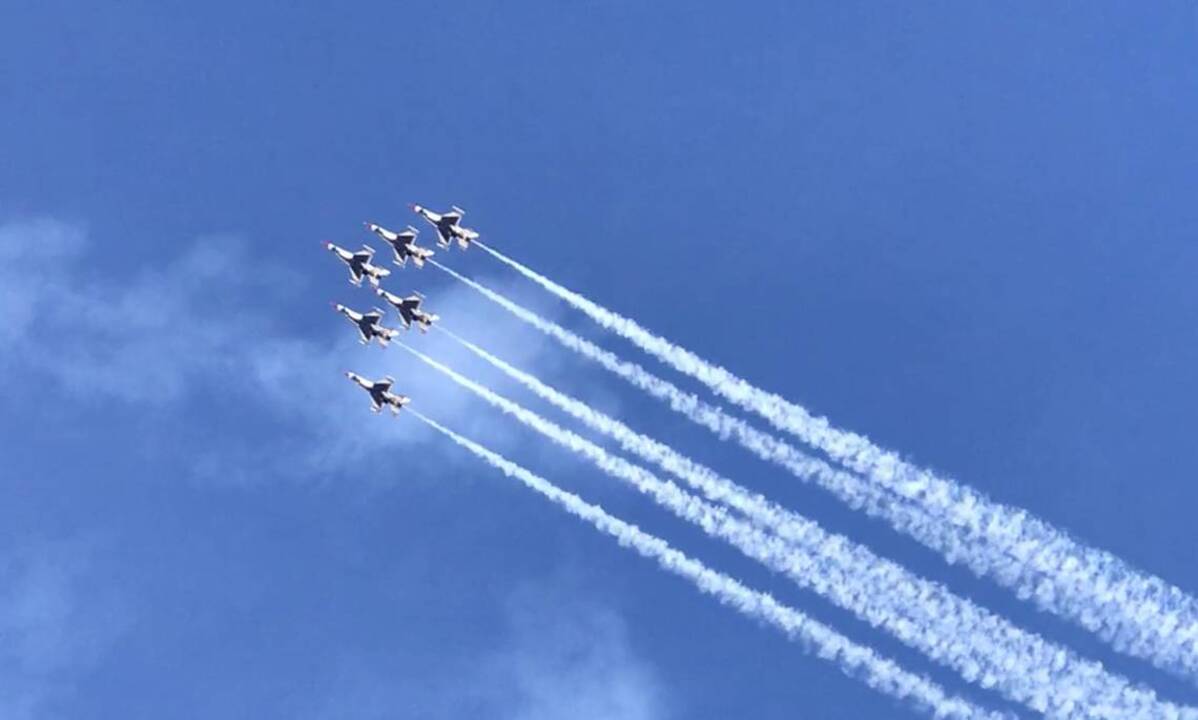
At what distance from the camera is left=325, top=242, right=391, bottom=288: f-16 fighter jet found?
14612 centimetres

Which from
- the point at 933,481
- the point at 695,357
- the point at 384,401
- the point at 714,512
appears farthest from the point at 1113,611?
the point at 384,401

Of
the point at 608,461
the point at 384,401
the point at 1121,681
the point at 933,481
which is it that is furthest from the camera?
the point at 384,401

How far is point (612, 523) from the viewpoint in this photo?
12812cm

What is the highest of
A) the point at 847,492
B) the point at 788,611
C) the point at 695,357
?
the point at 695,357

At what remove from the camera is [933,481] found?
120875 mm

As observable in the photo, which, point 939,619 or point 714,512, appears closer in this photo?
point 939,619

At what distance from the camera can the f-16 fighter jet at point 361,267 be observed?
146125 millimetres

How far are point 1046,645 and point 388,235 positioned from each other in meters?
63.5

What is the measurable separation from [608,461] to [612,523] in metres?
4.66

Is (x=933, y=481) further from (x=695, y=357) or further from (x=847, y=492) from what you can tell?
(x=695, y=357)

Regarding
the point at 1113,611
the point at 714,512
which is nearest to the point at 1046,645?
the point at 1113,611

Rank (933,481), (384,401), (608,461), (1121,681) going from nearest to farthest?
(1121,681)
(933,481)
(608,461)
(384,401)

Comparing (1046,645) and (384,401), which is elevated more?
(384,401)

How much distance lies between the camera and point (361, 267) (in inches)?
5758
